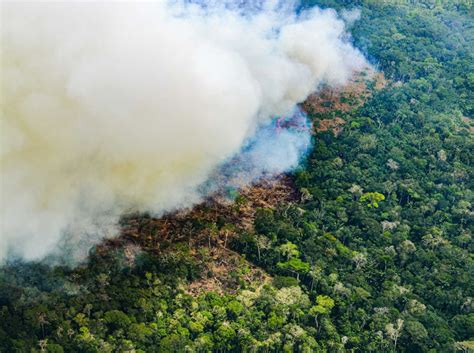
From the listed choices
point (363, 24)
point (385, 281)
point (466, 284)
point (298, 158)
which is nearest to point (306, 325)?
point (385, 281)

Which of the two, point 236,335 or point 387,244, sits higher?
point 387,244

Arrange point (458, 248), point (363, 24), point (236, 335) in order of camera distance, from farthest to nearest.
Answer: point (363, 24), point (458, 248), point (236, 335)

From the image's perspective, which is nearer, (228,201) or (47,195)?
(47,195)

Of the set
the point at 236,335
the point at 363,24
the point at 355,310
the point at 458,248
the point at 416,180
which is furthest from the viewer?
the point at 363,24

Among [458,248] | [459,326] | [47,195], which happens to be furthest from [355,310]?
[47,195]

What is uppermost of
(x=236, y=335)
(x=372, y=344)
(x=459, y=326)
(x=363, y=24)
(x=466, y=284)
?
(x=363, y=24)

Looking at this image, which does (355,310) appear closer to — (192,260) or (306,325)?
(306,325)

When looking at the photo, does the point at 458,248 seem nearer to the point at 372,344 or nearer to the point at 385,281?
the point at 385,281
